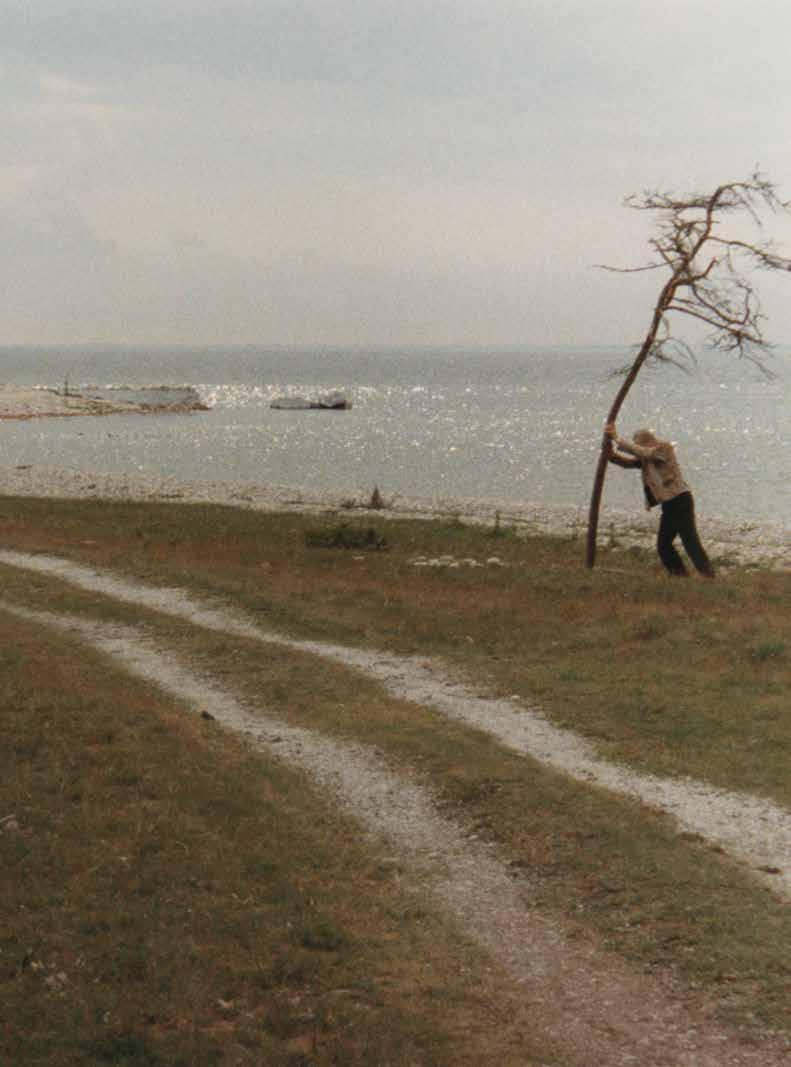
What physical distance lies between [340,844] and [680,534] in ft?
43.3

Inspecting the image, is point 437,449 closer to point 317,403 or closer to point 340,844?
point 317,403

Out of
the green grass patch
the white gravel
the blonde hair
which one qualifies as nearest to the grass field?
the green grass patch

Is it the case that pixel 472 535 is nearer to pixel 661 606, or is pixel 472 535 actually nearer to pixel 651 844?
pixel 661 606

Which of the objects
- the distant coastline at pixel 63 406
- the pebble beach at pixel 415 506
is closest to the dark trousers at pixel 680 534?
the pebble beach at pixel 415 506

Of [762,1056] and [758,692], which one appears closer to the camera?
[762,1056]

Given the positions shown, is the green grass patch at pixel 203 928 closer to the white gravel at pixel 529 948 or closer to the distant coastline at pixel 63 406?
the white gravel at pixel 529 948

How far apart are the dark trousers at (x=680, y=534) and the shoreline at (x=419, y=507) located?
28.3ft

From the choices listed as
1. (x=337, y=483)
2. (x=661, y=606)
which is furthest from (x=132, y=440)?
(x=661, y=606)

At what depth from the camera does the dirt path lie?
9.05m

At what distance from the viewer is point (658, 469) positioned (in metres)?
20.7

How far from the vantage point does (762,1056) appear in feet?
20.1

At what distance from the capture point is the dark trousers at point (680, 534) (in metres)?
21.0

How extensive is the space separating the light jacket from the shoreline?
9.93 meters

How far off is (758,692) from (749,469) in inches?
2639
